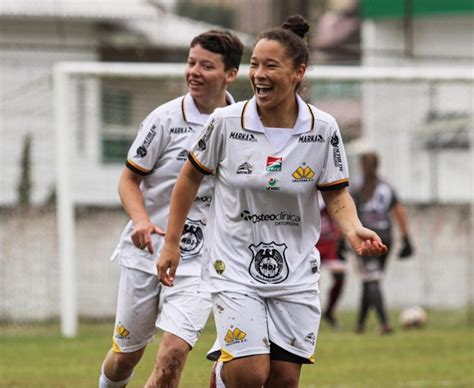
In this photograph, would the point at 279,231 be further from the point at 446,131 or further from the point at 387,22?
the point at 387,22

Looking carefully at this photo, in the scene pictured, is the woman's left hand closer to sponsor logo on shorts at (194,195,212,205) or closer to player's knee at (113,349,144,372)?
sponsor logo on shorts at (194,195,212,205)

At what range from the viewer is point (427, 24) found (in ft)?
76.2

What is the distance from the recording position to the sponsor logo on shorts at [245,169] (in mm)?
5898

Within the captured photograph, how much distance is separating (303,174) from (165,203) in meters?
1.33

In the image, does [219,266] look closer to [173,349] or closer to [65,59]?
[173,349]

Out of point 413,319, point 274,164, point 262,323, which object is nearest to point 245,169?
point 274,164

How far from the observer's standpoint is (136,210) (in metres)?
6.69

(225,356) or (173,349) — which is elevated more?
(225,356)

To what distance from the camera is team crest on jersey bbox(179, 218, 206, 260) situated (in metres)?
6.93

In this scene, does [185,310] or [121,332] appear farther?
[121,332]

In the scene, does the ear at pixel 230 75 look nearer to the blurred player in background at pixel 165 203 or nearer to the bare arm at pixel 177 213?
the blurred player in background at pixel 165 203

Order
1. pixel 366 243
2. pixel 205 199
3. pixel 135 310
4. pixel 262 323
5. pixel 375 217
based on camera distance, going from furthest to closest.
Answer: pixel 375 217
pixel 135 310
pixel 205 199
pixel 262 323
pixel 366 243

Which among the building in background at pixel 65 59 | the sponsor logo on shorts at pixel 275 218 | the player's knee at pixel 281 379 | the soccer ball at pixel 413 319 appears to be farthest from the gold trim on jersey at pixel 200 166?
the soccer ball at pixel 413 319

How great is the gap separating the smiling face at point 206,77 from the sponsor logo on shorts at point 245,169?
3.99ft
